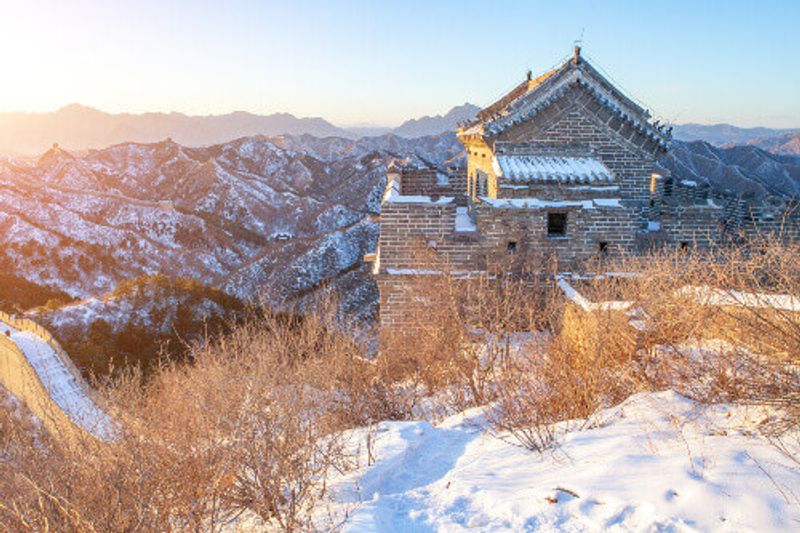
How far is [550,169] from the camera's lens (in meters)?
9.58

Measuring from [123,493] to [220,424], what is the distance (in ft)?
3.41

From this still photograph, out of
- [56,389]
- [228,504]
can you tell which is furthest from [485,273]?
[56,389]

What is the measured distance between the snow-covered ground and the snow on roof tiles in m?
5.46

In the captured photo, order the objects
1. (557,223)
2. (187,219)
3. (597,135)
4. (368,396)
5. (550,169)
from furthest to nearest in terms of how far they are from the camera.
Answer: (187,219) < (597,135) < (550,169) < (557,223) < (368,396)

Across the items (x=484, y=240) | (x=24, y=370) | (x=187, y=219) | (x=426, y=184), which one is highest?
(x=426, y=184)

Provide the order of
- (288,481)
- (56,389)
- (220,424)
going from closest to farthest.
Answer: (288,481)
(220,424)
(56,389)

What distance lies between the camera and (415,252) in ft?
27.9

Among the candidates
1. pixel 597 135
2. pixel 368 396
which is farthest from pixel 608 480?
pixel 597 135

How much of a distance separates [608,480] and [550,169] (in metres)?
7.31

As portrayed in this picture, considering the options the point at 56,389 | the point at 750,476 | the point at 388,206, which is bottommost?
the point at 56,389

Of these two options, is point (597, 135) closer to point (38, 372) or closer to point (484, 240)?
point (484, 240)

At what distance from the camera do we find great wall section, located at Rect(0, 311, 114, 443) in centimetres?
1398

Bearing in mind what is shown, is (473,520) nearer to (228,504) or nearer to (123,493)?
(228,504)

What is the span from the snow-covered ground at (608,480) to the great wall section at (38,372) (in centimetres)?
1130
